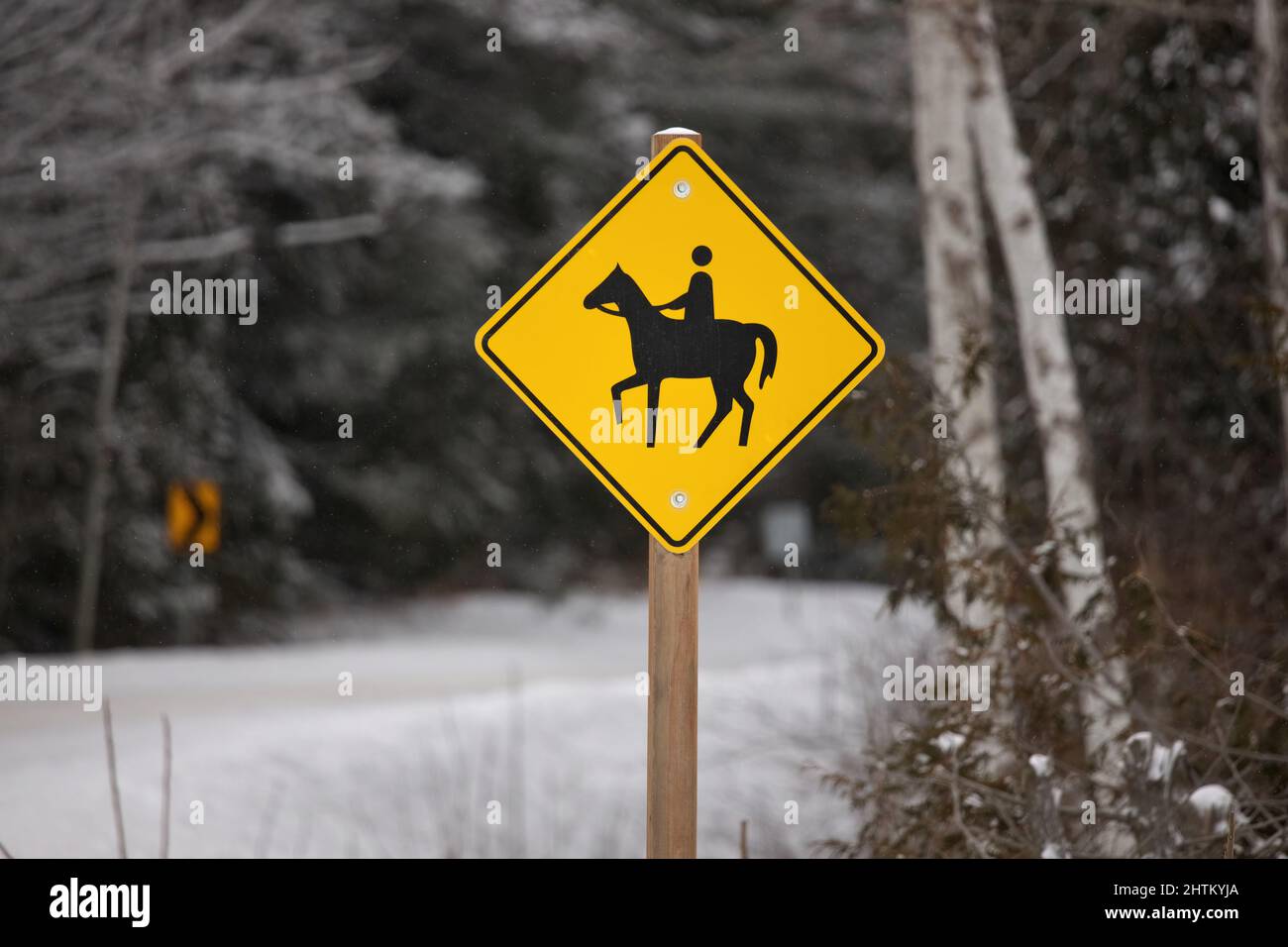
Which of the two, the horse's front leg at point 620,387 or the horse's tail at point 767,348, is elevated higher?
the horse's tail at point 767,348

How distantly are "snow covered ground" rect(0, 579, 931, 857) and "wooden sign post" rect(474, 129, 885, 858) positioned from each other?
1.88m

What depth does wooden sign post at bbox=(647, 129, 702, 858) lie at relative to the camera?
12.8 ft

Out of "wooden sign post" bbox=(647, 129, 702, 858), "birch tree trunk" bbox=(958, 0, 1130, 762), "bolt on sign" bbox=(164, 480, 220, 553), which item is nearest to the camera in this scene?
"wooden sign post" bbox=(647, 129, 702, 858)

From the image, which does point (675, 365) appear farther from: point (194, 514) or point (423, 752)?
point (194, 514)

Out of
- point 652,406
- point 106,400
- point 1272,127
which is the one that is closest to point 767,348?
point 652,406

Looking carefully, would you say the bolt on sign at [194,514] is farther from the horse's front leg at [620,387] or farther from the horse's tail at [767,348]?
the horse's tail at [767,348]

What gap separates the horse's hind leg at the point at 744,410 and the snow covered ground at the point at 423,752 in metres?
1.99

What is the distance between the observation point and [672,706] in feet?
12.9

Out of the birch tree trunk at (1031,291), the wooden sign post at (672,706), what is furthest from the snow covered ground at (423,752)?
the wooden sign post at (672,706)

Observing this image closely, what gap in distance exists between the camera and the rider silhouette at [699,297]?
159 inches

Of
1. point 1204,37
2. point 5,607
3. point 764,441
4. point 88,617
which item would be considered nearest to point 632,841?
point 1204,37

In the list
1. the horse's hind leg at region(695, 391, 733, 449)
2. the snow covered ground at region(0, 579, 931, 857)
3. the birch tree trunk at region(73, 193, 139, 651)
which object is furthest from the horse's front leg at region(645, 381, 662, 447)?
the birch tree trunk at region(73, 193, 139, 651)

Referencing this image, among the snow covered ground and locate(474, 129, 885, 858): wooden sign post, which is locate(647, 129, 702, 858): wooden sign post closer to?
locate(474, 129, 885, 858): wooden sign post
